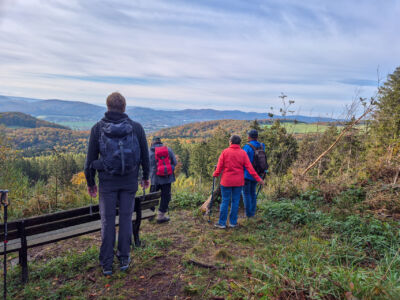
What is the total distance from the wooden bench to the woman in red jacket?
1.62 meters

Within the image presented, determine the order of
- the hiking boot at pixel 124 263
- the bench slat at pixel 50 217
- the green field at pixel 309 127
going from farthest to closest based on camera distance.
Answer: the green field at pixel 309 127 < the hiking boot at pixel 124 263 < the bench slat at pixel 50 217

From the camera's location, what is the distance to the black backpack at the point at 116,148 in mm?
2977

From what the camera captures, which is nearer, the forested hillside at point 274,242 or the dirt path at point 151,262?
the forested hillside at point 274,242

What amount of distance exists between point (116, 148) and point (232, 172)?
2402 millimetres

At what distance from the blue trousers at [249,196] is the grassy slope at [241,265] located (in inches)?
16.0

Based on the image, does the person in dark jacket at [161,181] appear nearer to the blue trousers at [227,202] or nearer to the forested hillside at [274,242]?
the forested hillside at [274,242]

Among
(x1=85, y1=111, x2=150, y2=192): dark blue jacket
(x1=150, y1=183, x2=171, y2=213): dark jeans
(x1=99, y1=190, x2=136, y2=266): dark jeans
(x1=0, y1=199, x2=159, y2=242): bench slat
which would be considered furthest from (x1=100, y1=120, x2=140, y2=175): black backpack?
(x1=150, y1=183, x2=171, y2=213): dark jeans

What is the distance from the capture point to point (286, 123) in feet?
23.0

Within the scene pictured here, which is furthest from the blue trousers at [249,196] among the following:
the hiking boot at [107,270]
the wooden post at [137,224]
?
the hiking boot at [107,270]

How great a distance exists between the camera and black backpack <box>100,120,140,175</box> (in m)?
2.98

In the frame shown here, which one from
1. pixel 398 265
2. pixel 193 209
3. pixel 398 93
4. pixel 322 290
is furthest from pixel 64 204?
pixel 398 93

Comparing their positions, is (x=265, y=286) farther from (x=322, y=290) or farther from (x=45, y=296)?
(x=45, y=296)

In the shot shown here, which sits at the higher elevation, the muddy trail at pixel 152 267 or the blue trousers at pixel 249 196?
the blue trousers at pixel 249 196

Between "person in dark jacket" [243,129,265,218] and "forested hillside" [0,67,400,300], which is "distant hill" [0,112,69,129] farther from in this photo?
"person in dark jacket" [243,129,265,218]
